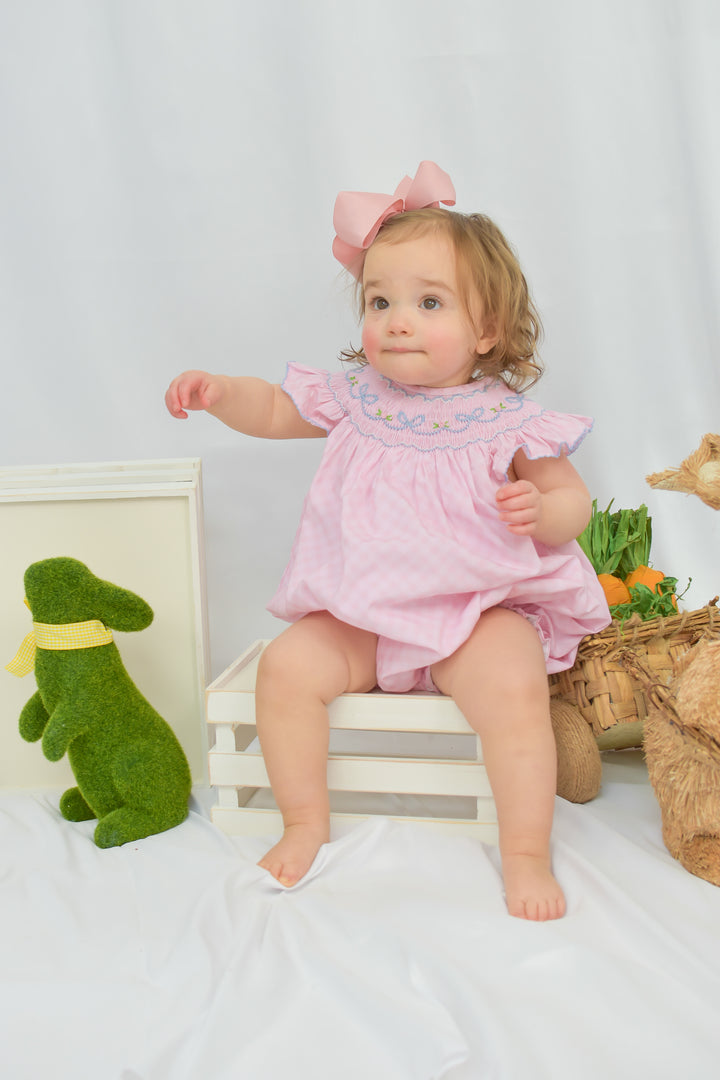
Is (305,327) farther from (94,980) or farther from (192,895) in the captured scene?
(94,980)

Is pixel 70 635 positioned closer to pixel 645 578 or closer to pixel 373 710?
pixel 373 710

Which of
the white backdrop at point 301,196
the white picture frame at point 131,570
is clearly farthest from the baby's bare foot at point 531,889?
the white backdrop at point 301,196

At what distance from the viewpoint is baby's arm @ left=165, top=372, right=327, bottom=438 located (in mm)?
1294

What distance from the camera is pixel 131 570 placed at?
1.41 m

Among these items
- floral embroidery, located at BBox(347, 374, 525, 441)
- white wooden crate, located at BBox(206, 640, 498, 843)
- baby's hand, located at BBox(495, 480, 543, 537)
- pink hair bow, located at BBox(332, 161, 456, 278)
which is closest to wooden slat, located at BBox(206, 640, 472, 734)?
white wooden crate, located at BBox(206, 640, 498, 843)

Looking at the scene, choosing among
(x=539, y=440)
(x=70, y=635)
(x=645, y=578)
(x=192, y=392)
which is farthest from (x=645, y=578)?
(x=70, y=635)

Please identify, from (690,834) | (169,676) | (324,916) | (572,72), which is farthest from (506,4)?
(324,916)

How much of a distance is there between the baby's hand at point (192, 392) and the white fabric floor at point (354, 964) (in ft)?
1.76

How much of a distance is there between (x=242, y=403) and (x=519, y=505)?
0.42 metres

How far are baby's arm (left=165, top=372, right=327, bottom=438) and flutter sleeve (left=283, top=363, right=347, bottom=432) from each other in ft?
0.07

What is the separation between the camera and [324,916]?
103 cm

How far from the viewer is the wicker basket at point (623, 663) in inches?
52.1

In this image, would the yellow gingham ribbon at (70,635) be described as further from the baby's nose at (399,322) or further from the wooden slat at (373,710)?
the baby's nose at (399,322)

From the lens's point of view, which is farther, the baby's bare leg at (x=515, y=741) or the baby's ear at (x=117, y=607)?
the baby's ear at (x=117, y=607)
